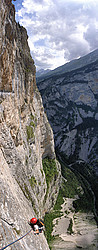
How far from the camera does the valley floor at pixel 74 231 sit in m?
24.9

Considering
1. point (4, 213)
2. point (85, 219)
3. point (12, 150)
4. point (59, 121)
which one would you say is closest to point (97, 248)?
point (85, 219)

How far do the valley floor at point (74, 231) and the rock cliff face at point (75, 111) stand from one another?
4489cm

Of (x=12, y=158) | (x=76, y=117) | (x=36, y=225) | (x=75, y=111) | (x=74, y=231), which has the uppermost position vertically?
(x=75, y=111)

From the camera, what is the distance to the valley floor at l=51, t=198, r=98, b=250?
Result: 979 inches

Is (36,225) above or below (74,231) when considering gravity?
above

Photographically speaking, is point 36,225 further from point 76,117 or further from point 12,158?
point 76,117

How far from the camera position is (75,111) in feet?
359

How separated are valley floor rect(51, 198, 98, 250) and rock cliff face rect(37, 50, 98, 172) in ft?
147

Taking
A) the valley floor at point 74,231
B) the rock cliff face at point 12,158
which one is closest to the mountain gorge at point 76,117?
the valley floor at point 74,231

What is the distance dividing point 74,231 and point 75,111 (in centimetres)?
8676

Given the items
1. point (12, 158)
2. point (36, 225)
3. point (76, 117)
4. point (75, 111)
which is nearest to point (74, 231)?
point (12, 158)

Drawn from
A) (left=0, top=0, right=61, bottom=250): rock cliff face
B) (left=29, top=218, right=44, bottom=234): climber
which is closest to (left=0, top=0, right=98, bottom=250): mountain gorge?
Result: (left=0, top=0, right=61, bottom=250): rock cliff face

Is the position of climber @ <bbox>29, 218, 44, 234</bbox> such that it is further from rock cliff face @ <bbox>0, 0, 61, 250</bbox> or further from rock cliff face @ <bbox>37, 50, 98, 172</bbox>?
rock cliff face @ <bbox>37, 50, 98, 172</bbox>

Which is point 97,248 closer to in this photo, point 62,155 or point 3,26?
point 3,26
